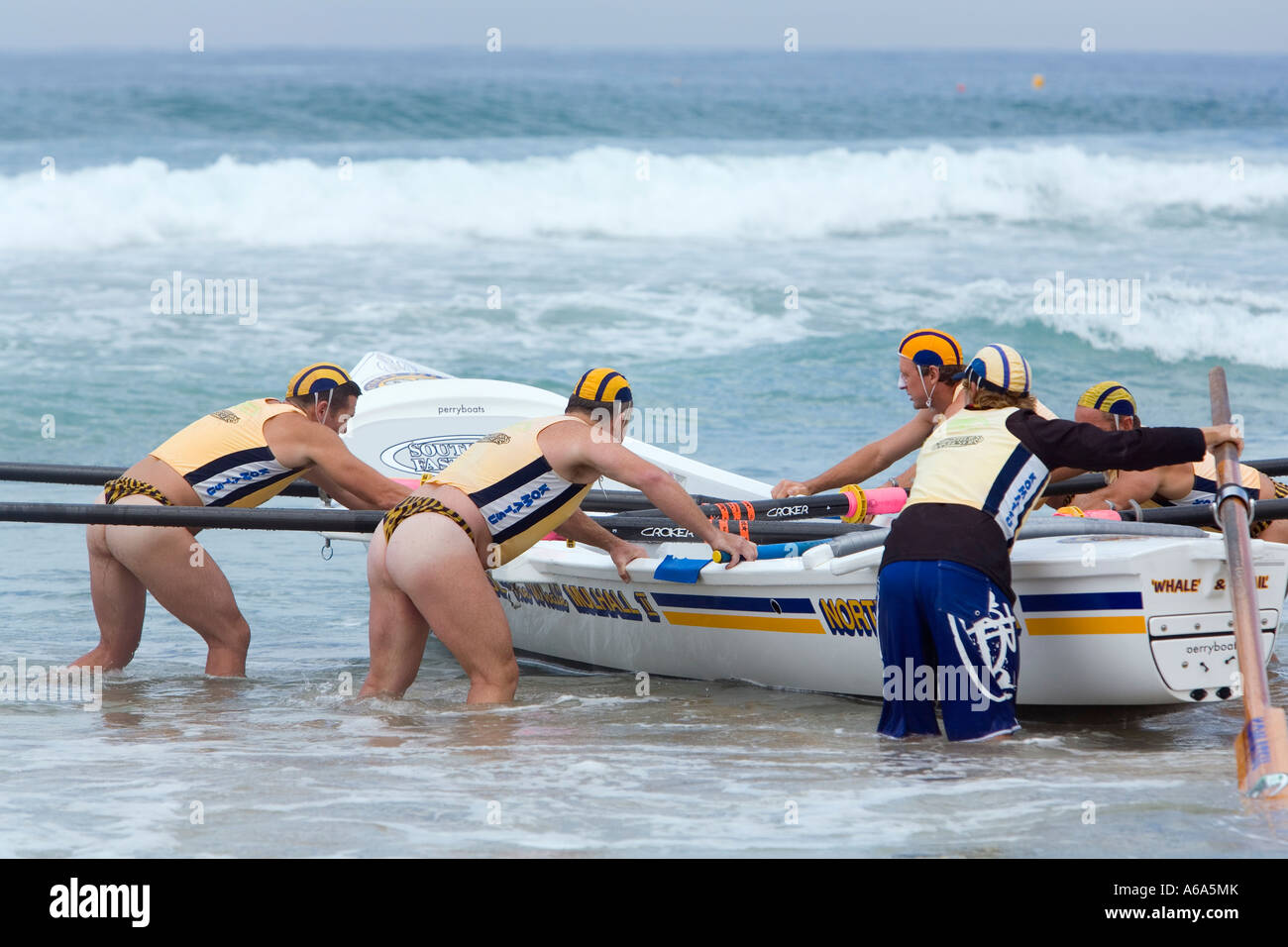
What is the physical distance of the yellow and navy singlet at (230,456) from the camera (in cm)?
588

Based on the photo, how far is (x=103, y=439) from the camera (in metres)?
12.6

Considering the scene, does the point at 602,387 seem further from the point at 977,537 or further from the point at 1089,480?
the point at 1089,480

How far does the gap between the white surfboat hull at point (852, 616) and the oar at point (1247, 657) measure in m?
0.11

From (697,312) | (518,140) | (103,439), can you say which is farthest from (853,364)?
(518,140)

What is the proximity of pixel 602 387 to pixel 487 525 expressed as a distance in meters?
0.67

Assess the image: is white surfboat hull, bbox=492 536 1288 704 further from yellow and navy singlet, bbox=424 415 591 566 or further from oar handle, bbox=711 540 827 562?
yellow and navy singlet, bbox=424 415 591 566

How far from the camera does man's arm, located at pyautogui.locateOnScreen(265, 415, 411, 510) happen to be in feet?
18.9

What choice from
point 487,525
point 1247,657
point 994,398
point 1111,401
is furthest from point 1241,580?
point 487,525

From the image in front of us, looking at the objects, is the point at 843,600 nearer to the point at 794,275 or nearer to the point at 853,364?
the point at 853,364

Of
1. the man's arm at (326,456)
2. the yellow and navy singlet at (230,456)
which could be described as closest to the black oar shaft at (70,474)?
the yellow and navy singlet at (230,456)

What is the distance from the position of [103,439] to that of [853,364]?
291 inches

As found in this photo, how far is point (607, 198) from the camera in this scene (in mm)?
22719

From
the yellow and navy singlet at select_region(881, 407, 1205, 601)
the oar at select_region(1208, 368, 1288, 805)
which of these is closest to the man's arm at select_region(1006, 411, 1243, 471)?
the yellow and navy singlet at select_region(881, 407, 1205, 601)

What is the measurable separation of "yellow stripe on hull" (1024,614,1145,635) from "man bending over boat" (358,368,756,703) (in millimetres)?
1104
